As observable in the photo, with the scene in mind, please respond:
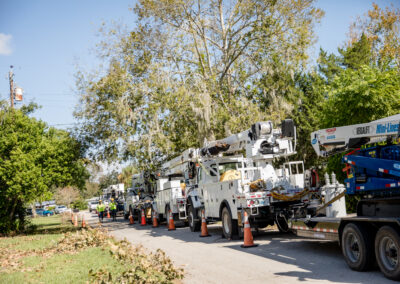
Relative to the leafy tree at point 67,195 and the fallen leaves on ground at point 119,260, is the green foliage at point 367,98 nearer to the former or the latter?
the fallen leaves on ground at point 119,260

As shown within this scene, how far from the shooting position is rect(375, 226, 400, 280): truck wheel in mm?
6840

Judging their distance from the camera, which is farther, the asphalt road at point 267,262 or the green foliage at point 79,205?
the green foliage at point 79,205

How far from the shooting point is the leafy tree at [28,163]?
21797mm

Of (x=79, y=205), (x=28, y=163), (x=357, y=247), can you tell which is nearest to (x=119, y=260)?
(x=357, y=247)

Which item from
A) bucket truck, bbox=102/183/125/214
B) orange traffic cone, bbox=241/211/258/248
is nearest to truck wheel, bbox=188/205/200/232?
orange traffic cone, bbox=241/211/258/248

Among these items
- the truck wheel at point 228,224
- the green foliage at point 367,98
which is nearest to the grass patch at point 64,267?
the truck wheel at point 228,224

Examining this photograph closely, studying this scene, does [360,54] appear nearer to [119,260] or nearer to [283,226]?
[283,226]

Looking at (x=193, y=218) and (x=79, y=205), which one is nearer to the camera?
(x=193, y=218)

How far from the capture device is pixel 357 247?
8.00 metres

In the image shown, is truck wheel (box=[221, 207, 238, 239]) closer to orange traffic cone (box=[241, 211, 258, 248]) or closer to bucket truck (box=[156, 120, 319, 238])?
bucket truck (box=[156, 120, 319, 238])

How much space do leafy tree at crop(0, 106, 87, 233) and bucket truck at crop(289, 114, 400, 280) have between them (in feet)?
54.4

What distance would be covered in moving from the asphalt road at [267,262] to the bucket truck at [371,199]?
36 centimetres

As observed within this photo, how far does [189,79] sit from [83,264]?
16077mm

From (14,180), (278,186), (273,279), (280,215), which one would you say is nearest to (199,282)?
(273,279)
